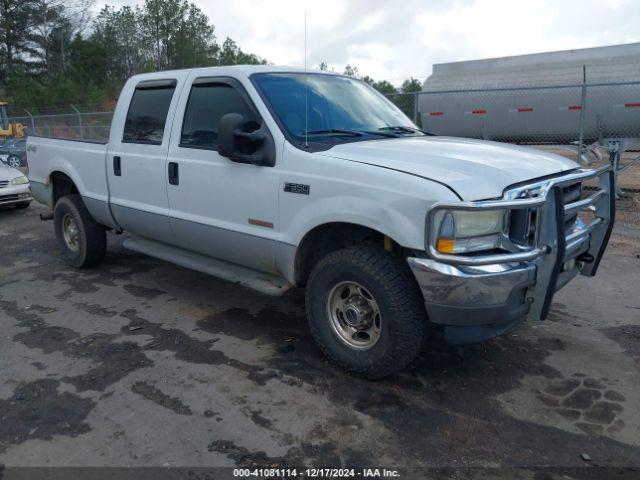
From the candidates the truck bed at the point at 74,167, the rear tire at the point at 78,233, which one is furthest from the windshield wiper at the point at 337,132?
the rear tire at the point at 78,233

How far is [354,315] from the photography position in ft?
11.8

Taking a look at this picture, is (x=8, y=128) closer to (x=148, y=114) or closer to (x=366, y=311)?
(x=148, y=114)

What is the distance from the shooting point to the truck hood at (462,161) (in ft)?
10.2

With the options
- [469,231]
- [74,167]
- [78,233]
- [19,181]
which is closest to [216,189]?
[469,231]

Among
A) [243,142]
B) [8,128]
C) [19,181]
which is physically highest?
[8,128]

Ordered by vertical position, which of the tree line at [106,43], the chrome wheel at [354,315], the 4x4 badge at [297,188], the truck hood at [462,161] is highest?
the tree line at [106,43]

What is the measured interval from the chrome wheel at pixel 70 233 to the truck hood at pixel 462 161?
3769mm

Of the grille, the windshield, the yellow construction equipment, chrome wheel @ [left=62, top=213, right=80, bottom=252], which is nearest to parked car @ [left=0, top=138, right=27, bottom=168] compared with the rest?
the yellow construction equipment

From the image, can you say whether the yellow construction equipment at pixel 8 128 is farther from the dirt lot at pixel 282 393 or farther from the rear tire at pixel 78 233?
the dirt lot at pixel 282 393

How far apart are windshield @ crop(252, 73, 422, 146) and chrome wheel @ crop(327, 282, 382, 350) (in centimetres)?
107

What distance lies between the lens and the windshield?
399 centimetres

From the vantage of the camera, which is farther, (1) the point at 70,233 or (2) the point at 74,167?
(1) the point at 70,233

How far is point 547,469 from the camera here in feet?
9.06

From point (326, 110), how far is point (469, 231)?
5.68 feet
